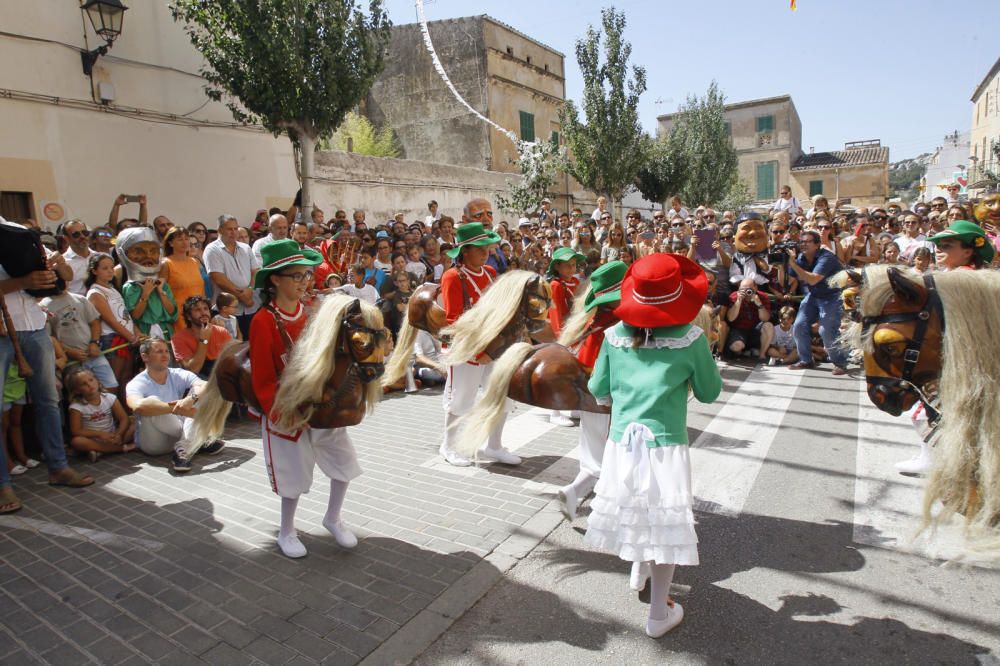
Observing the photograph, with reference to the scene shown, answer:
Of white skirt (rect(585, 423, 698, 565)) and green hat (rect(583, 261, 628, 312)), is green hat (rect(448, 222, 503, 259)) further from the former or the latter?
white skirt (rect(585, 423, 698, 565))

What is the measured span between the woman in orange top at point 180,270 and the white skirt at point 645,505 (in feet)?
18.9

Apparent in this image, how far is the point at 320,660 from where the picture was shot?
2.88 meters

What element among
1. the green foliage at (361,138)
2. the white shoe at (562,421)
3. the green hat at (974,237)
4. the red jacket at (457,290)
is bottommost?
the white shoe at (562,421)

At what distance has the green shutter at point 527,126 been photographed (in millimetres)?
26922

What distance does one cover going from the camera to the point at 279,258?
3670 mm

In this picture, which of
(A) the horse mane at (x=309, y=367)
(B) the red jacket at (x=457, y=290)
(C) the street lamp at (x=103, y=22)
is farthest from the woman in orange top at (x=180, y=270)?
(C) the street lamp at (x=103, y=22)

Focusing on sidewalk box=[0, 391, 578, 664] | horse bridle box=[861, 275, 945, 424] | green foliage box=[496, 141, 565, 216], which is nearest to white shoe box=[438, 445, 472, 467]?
sidewalk box=[0, 391, 578, 664]

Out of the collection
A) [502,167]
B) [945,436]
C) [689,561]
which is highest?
[502,167]

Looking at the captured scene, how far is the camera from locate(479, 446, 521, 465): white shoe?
531cm

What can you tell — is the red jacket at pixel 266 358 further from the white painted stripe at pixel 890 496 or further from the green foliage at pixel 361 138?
the green foliage at pixel 361 138

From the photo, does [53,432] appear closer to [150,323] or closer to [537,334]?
[150,323]

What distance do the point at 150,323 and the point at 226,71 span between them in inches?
249

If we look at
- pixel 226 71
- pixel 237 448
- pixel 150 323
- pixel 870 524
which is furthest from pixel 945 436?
pixel 226 71

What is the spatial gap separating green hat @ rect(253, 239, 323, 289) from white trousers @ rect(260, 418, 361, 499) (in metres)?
0.87
